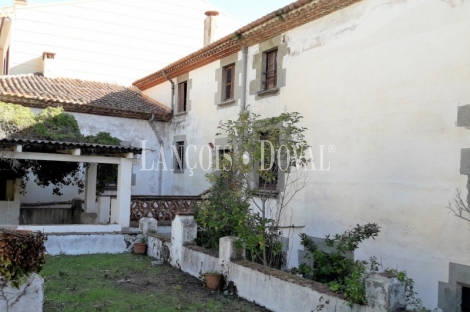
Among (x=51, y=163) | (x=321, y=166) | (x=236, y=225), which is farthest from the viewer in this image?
(x=51, y=163)

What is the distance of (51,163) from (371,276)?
10535mm

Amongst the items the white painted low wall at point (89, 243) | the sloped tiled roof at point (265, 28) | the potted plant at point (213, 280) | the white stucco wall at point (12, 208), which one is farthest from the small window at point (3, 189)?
the potted plant at point (213, 280)

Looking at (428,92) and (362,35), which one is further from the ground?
(362,35)

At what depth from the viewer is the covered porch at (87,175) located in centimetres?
1015

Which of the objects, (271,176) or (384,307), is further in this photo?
(271,176)

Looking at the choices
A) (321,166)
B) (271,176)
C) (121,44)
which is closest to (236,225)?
(271,176)

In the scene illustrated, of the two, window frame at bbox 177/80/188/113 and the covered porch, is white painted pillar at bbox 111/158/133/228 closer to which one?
the covered porch

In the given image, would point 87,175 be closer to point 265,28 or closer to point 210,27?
point 265,28

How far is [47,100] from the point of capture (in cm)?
1420

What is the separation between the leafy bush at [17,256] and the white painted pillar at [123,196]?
6209mm

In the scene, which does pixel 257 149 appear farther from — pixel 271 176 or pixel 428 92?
pixel 428 92

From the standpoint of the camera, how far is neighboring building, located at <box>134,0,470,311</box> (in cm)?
705

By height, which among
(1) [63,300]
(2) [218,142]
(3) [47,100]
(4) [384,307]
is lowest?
(1) [63,300]

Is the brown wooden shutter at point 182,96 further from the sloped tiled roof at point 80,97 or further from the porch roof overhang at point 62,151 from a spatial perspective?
the porch roof overhang at point 62,151
